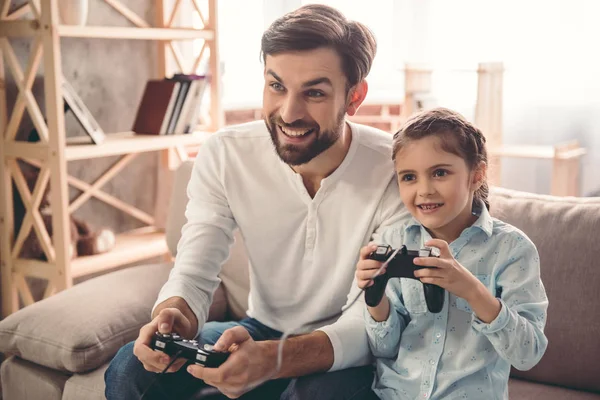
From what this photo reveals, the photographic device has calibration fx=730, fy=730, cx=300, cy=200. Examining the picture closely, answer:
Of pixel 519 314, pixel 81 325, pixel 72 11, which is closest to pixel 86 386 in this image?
pixel 81 325

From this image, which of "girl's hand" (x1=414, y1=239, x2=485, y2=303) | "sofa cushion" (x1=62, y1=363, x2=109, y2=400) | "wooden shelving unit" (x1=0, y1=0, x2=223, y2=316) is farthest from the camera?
"wooden shelving unit" (x1=0, y1=0, x2=223, y2=316)

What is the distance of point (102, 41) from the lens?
2.73 m

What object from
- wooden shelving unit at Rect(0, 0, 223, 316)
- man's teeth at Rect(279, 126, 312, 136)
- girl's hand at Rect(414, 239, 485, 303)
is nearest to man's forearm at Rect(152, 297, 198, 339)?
man's teeth at Rect(279, 126, 312, 136)

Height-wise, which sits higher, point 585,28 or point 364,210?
point 585,28

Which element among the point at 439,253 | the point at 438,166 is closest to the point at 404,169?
the point at 438,166

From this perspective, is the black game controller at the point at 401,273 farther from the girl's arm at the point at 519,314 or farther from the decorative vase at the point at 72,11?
the decorative vase at the point at 72,11

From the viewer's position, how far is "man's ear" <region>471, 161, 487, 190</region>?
1315 mm

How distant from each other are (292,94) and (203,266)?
1.35 ft

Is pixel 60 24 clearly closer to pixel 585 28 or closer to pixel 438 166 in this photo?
pixel 438 166

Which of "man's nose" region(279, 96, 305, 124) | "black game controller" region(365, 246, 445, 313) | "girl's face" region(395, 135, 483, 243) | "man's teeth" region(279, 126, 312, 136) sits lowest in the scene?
"black game controller" region(365, 246, 445, 313)

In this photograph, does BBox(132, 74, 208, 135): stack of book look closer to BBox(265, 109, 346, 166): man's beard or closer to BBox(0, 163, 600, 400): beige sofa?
BBox(0, 163, 600, 400): beige sofa

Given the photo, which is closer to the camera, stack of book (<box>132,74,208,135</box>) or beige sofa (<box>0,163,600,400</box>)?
beige sofa (<box>0,163,600,400</box>)

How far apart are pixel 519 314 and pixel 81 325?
98 centimetres

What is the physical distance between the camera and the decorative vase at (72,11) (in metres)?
2.34
